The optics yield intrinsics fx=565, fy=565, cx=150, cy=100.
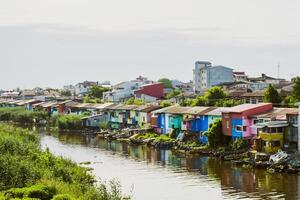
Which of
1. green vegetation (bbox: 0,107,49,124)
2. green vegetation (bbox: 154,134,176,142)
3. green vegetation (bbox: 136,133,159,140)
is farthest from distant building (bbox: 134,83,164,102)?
green vegetation (bbox: 154,134,176,142)

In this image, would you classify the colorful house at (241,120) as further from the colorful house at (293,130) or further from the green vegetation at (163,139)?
the green vegetation at (163,139)

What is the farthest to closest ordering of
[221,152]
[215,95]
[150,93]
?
[150,93], [215,95], [221,152]

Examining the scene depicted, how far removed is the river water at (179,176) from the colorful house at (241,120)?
2.67m

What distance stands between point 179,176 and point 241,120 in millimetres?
8122

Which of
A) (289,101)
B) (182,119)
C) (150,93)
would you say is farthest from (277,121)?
(150,93)

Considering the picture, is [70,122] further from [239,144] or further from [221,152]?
[239,144]

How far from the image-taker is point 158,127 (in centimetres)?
4338

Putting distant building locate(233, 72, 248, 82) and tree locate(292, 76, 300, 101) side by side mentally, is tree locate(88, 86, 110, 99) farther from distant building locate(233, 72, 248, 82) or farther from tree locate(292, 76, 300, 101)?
tree locate(292, 76, 300, 101)

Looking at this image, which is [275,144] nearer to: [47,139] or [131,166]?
[131,166]

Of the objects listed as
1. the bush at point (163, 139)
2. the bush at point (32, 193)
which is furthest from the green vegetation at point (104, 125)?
the bush at point (32, 193)

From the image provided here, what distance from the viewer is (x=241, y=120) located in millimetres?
32594

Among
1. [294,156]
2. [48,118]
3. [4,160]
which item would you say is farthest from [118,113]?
[4,160]

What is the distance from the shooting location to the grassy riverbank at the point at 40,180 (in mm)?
14883

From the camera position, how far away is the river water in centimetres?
2184
